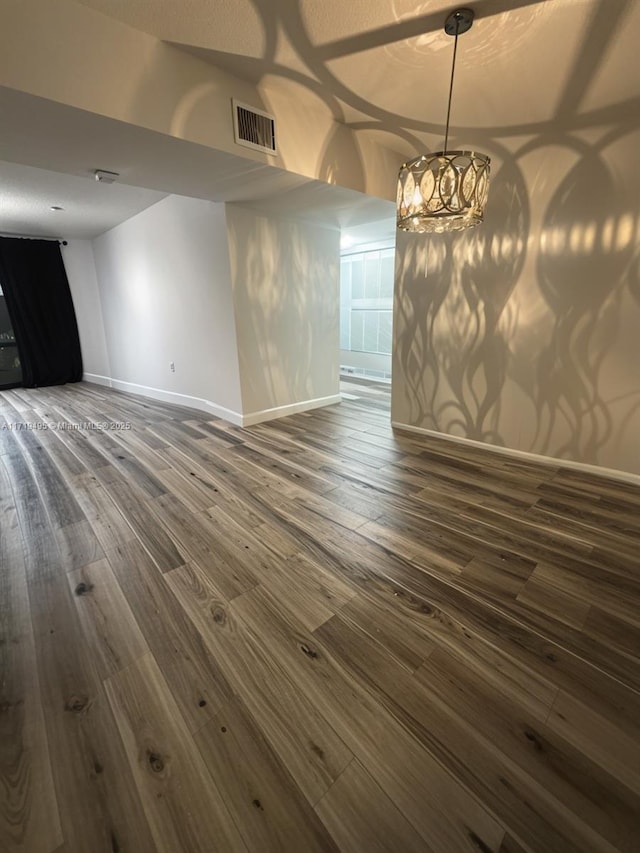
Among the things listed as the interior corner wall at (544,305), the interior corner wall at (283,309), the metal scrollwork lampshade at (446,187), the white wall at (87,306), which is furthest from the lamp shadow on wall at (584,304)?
the white wall at (87,306)

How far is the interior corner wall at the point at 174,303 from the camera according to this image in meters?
3.71

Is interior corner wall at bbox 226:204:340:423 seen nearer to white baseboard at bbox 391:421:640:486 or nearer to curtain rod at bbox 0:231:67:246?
white baseboard at bbox 391:421:640:486

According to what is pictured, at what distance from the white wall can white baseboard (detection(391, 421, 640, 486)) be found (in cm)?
591

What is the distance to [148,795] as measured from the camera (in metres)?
0.90

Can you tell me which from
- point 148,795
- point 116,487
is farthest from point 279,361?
point 148,795

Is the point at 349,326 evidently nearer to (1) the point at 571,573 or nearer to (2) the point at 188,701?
(1) the point at 571,573

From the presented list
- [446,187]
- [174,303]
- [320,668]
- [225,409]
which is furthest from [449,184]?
[174,303]

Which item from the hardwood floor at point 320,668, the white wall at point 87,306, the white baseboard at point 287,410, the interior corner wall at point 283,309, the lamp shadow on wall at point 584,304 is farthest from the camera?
the white wall at point 87,306

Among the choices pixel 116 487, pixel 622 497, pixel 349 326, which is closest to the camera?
pixel 622 497

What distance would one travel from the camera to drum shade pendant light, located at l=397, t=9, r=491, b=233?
1.69 m

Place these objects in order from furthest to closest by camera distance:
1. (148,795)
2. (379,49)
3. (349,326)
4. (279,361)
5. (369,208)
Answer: (349,326) → (279,361) → (369,208) → (379,49) → (148,795)

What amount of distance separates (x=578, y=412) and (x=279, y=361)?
2.86 m

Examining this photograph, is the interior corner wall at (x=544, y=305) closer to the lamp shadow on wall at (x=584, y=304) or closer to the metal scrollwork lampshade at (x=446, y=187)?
the lamp shadow on wall at (x=584, y=304)

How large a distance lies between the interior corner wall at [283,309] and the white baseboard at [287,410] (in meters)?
0.01
